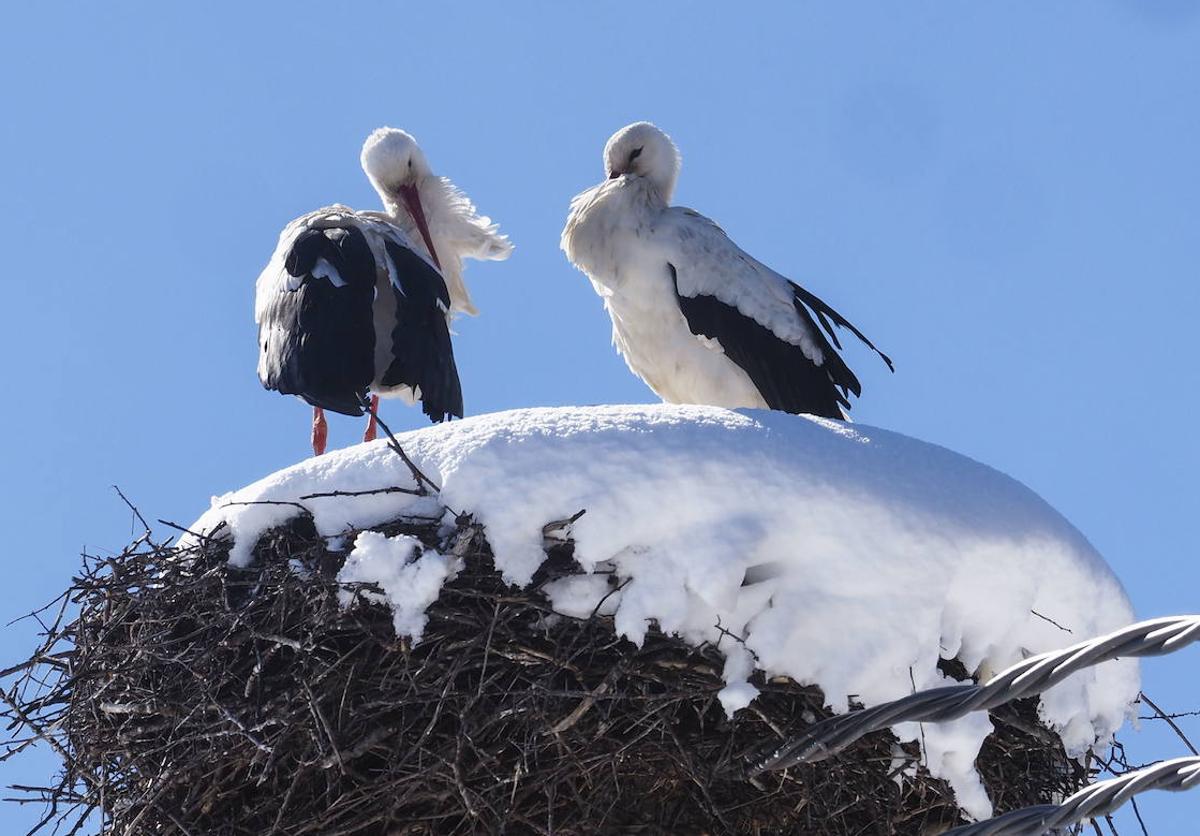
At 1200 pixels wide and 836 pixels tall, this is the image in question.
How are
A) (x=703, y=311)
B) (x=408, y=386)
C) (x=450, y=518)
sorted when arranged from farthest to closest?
(x=703, y=311) < (x=408, y=386) < (x=450, y=518)

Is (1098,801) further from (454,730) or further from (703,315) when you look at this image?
(703,315)

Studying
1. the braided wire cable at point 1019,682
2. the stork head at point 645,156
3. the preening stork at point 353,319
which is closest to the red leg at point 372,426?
the preening stork at point 353,319

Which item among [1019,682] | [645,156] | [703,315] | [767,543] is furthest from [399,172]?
[1019,682]

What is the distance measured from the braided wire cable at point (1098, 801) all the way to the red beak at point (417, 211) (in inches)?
Result: 194

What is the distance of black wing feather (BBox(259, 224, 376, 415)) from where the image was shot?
20.7 ft

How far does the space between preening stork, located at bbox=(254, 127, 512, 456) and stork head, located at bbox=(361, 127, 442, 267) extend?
0.39 m

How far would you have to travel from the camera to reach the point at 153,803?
15.1 ft

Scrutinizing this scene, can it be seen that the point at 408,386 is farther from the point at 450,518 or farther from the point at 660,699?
the point at 660,699

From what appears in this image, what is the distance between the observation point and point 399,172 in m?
8.09

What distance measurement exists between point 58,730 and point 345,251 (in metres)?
2.35

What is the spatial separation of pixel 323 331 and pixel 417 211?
1.75m

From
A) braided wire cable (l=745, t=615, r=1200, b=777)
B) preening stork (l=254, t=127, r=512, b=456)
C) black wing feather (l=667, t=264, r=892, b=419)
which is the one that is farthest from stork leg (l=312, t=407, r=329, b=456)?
braided wire cable (l=745, t=615, r=1200, b=777)

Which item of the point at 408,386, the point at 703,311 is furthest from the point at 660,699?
the point at 703,311

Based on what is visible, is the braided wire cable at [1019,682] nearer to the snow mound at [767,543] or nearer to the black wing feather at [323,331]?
the snow mound at [767,543]
